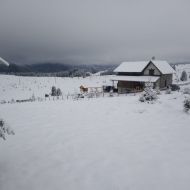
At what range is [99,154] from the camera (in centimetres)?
793

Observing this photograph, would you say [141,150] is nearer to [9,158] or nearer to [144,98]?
[9,158]

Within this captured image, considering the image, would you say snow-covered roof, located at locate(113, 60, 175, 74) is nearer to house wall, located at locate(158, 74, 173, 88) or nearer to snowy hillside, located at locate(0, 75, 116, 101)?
house wall, located at locate(158, 74, 173, 88)

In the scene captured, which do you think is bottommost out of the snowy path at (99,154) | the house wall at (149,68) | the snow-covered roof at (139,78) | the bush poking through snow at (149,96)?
the snowy path at (99,154)

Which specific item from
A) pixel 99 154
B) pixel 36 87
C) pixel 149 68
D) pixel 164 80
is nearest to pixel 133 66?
pixel 149 68

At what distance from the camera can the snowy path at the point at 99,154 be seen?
19.9ft

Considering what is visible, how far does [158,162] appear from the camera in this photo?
700 centimetres

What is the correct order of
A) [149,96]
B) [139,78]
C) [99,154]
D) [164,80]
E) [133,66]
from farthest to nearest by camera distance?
1. [133,66]
2. [164,80]
3. [139,78]
4. [149,96]
5. [99,154]

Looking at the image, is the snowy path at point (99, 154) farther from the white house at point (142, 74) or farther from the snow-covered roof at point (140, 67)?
the snow-covered roof at point (140, 67)

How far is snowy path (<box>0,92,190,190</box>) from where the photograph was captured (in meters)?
6.06

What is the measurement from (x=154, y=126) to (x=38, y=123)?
8427 mm

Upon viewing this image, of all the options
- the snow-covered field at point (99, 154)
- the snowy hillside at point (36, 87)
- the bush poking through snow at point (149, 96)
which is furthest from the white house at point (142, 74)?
the snow-covered field at point (99, 154)

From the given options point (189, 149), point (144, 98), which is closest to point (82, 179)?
point (189, 149)

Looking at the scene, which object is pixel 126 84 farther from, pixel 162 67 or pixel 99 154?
pixel 99 154

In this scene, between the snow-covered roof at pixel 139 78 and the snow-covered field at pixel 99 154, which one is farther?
the snow-covered roof at pixel 139 78
